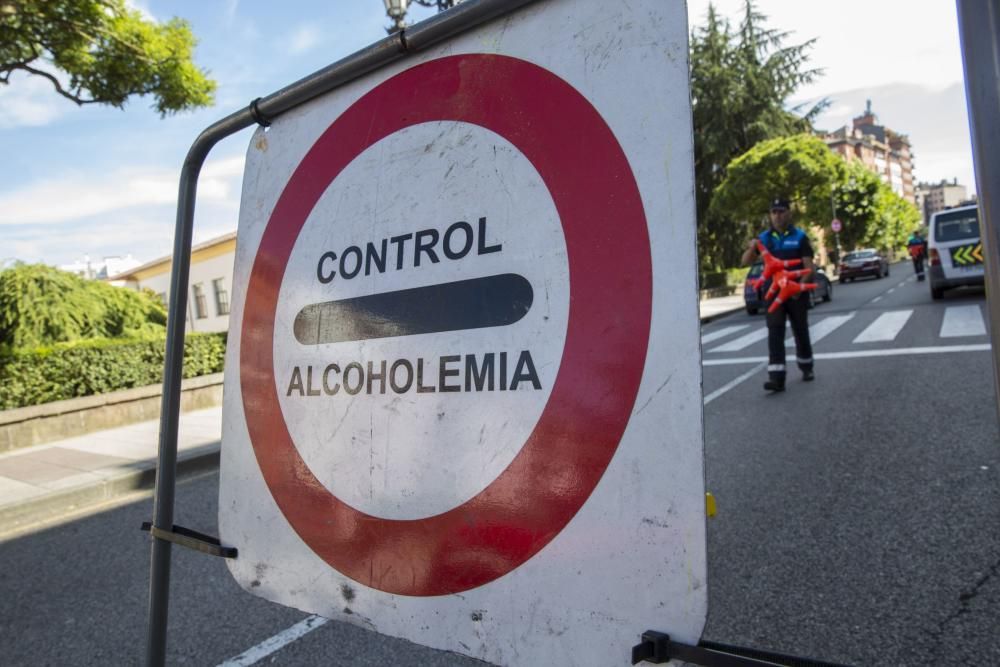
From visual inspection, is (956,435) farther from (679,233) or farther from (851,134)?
(851,134)

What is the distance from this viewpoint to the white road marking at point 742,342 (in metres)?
11.4

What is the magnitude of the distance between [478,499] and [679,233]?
1.55 ft

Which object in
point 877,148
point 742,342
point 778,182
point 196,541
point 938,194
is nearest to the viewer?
point 196,541

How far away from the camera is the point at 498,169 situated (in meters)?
1.03

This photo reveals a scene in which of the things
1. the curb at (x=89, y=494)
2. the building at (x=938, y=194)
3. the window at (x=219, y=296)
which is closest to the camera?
the curb at (x=89, y=494)

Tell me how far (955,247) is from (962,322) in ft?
10.4

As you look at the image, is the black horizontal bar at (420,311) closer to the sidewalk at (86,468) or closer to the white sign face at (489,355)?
the white sign face at (489,355)

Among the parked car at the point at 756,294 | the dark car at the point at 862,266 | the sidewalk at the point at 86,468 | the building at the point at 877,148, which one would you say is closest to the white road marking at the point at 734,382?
the sidewalk at the point at 86,468

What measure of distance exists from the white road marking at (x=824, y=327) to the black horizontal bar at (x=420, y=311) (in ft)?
36.0

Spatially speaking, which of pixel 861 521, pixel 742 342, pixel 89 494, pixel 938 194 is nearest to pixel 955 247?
pixel 742 342

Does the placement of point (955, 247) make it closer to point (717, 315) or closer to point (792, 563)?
point (717, 315)

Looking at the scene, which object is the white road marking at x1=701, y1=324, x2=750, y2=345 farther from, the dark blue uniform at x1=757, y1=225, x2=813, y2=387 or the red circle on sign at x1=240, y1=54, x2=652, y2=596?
the red circle on sign at x1=240, y1=54, x2=652, y2=596

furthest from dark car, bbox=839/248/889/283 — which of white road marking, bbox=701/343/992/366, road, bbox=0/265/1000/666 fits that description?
road, bbox=0/265/1000/666

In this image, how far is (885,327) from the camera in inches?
457
